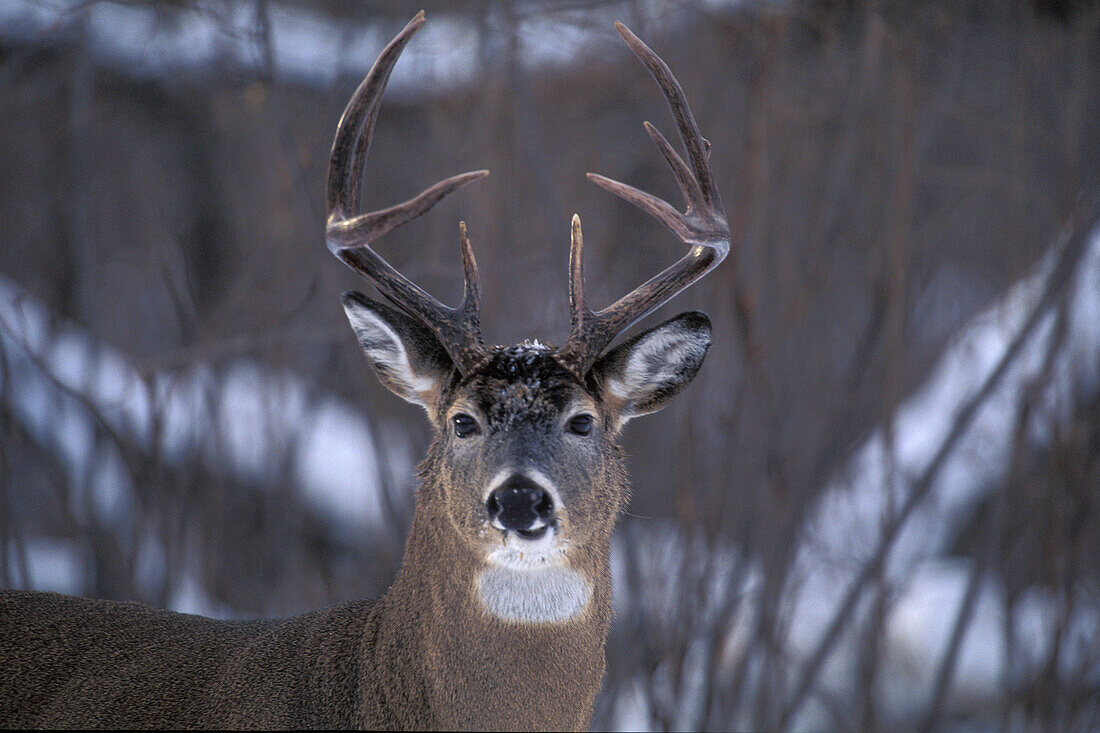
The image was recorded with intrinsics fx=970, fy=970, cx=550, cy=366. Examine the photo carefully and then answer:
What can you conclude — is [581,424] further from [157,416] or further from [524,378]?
[157,416]

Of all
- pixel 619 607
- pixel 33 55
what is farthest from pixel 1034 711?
pixel 33 55

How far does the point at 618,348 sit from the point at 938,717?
328 cm

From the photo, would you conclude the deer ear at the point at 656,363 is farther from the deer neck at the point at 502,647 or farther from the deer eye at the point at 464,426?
the deer neck at the point at 502,647

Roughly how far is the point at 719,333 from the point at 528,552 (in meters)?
3.03

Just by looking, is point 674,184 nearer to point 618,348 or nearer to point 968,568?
point 968,568

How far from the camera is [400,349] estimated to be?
266 cm

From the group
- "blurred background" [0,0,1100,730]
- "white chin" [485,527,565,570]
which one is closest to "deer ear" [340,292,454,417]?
"white chin" [485,527,565,570]

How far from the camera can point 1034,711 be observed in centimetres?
495

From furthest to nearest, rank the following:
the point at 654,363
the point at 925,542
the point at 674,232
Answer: the point at 925,542, the point at 654,363, the point at 674,232

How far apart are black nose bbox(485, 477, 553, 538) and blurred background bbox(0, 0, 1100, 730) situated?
2.35m

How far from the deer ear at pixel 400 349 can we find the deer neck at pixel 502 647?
20.1 inches

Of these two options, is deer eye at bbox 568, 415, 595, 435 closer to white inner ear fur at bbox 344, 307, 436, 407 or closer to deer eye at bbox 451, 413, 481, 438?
deer eye at bbox 451, 413, 481, 438

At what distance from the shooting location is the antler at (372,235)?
2.50 metres

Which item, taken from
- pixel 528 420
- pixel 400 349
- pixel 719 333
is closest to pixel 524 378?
pixel 528 420
